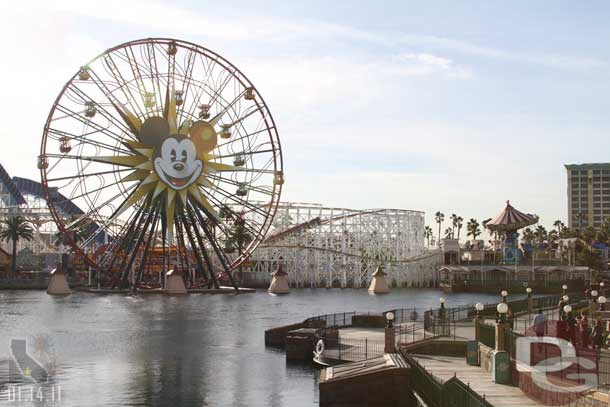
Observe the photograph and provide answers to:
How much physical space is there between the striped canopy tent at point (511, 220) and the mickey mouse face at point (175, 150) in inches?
2211

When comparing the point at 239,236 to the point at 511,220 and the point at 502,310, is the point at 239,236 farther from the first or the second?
the point at 502,310

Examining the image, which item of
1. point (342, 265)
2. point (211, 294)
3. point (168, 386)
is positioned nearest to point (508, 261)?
point (342, 265)

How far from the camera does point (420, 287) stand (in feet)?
492

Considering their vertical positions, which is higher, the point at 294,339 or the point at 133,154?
the point at 133,154

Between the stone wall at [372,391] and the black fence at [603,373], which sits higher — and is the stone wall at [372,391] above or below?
below

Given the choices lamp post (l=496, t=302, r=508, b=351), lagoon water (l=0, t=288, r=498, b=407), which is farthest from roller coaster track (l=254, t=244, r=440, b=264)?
lamp post (l=496, t=302, r=508, b=351)

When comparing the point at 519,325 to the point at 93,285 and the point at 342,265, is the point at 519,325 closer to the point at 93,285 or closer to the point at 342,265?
the point at 93,285

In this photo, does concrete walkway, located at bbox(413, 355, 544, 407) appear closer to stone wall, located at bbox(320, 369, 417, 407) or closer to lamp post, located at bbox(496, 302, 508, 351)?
lamp post, located at bbox(496, 302, 508, 351)

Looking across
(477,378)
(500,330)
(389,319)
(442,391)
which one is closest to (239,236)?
(389,319)

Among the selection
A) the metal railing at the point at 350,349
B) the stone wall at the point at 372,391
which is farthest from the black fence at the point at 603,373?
the metal railing at the point at 350,349

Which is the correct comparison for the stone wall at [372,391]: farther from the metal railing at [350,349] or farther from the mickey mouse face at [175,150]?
the mickey mouse face at [175,150]

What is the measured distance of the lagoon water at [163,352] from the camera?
33.9 meters

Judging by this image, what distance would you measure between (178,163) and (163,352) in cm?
4277

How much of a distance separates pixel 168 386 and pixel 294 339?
28.4 feet
